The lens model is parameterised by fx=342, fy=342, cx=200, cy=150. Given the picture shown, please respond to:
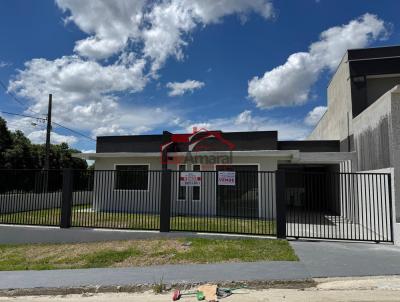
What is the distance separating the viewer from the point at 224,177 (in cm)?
1143

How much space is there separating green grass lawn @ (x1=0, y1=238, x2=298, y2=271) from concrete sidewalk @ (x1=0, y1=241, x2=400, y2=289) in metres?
0.58

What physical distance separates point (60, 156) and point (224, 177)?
29.8 m

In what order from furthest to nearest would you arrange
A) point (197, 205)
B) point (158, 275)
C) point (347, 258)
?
point (197, 205) → point (347, 258) → point (158, 275)

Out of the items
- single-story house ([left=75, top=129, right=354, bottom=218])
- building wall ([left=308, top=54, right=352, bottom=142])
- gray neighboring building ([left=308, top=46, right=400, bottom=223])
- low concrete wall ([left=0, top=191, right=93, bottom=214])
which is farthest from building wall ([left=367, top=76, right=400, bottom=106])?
low concrete wall ([left=0, top=191, right=93, bottom=214])

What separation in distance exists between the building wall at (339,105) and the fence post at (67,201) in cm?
1236

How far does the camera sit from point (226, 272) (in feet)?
23.5

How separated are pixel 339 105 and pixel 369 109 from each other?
5.83 meters

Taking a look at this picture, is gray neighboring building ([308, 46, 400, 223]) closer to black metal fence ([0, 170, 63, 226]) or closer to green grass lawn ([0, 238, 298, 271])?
green grass lawn ([0, 238, 298, 271])

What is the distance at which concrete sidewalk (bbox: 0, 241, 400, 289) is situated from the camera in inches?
265

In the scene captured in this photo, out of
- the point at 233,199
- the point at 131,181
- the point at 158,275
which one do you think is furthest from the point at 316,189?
the point at 158,275

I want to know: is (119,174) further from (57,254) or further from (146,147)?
(57,254)

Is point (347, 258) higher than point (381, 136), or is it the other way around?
point (381, 136)

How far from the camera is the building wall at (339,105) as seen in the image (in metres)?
16.4

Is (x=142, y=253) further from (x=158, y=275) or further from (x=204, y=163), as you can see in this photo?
(x=204, y=163)
